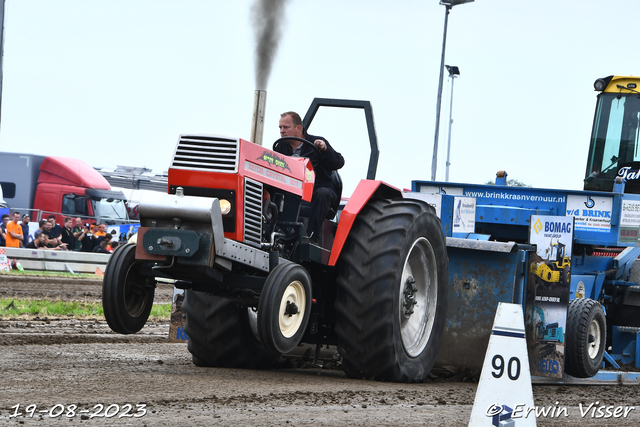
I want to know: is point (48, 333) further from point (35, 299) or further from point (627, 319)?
point (627, 319)

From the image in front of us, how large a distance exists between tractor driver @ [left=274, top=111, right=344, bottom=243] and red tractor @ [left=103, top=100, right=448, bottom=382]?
12 centimetres

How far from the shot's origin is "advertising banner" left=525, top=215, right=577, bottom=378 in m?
6.94

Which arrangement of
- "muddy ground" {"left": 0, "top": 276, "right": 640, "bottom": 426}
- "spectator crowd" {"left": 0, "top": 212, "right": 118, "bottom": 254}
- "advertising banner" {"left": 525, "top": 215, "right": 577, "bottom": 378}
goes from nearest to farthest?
"muddy ground" {"left": 0, "top": 276, "right": 640, "bottom": 426} → "advertising banner" {"left": 525, "top": 215, "right": 577, "bottom": 378} → "spectator crowd" {"left": 0, "top": 212, "right": 118, "bottom": 254}

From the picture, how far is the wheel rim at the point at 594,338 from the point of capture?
24.0 ft

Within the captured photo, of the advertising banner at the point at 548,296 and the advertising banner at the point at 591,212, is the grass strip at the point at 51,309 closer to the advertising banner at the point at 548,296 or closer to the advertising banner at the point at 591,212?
the advertising banner at the point at 591,212

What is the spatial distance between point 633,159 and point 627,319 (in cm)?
322

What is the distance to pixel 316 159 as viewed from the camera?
6.39m

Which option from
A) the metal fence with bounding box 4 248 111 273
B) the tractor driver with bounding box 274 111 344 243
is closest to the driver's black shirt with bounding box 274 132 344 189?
the tractor driver with bounding box 274 111 344 243

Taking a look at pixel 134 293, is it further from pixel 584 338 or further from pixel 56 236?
pixel 56 236

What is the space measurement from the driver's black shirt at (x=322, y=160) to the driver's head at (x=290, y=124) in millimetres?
89

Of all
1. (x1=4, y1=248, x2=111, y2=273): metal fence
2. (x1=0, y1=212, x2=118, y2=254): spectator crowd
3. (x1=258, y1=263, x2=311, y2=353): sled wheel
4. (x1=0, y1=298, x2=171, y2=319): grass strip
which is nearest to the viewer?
(x1=258, y1=263, x2=311, y2=353): sled wheel

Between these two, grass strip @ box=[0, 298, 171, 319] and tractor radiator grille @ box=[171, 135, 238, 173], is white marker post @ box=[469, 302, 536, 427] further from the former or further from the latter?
grass strip @ box=[0, 298, 171, 319]

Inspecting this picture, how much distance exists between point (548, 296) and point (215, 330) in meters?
2.69

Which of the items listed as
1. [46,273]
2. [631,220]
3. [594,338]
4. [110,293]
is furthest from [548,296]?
[46,273]
